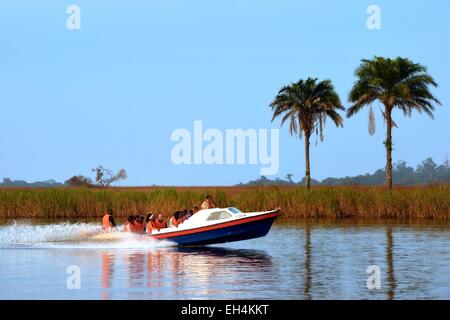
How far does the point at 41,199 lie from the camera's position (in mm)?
57438

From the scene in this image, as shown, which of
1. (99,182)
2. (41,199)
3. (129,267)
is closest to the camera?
(129,267)

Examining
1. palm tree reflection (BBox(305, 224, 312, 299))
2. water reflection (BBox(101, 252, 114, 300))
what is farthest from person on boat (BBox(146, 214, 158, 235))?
palm tree reflection (BBox(305, 224, 312, 299))

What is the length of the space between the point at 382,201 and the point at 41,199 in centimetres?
2202

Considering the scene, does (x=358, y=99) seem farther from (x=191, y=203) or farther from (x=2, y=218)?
(x=2, y=218)

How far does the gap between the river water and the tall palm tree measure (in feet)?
84.2

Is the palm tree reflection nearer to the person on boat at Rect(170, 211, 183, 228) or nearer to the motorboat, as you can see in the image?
the motorboat

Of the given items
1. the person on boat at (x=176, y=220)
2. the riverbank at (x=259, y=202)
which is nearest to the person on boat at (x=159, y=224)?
the person on boat at (x=176, y=220)

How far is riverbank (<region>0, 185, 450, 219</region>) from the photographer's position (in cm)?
5381

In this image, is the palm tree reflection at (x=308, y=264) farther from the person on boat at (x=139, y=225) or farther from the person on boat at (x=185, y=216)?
the person on boat at (x=139, y=225)

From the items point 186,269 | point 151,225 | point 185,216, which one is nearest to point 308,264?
point 186,269

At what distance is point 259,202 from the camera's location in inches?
2168

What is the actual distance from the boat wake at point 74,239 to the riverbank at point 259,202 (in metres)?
15.2

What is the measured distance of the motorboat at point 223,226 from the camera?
114 feet
